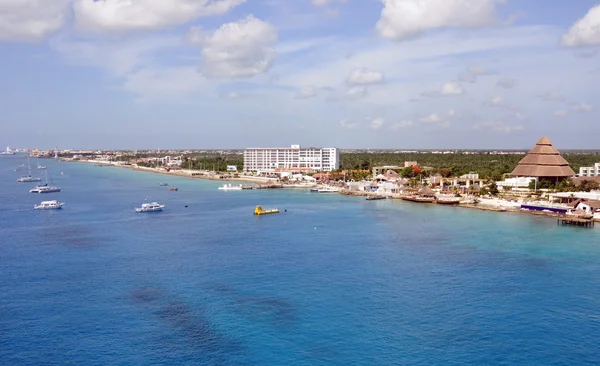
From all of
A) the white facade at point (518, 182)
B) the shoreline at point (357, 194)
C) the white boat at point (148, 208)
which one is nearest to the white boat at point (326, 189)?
the shoreline at point (357, 194)

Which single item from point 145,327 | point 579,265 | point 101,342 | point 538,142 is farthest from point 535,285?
point 538,142

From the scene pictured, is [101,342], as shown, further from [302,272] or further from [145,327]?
[302,272]

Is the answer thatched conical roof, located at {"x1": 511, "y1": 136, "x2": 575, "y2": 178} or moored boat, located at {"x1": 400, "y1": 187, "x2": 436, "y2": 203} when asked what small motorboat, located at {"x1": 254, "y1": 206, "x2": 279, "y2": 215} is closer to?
moored boat, located at {"x1": 400, "y1": 187, "x2": 436, "y2": 203}

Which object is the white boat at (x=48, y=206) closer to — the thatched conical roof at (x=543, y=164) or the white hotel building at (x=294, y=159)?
the thatched conical roof at (x=543, y=164)

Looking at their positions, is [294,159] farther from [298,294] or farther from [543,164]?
[298,294]

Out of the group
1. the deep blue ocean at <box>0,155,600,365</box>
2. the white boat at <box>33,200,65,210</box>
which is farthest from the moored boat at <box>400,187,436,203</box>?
the white boat at <box>33,200,65,210</box>

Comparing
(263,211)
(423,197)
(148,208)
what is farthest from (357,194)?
(148,208)
